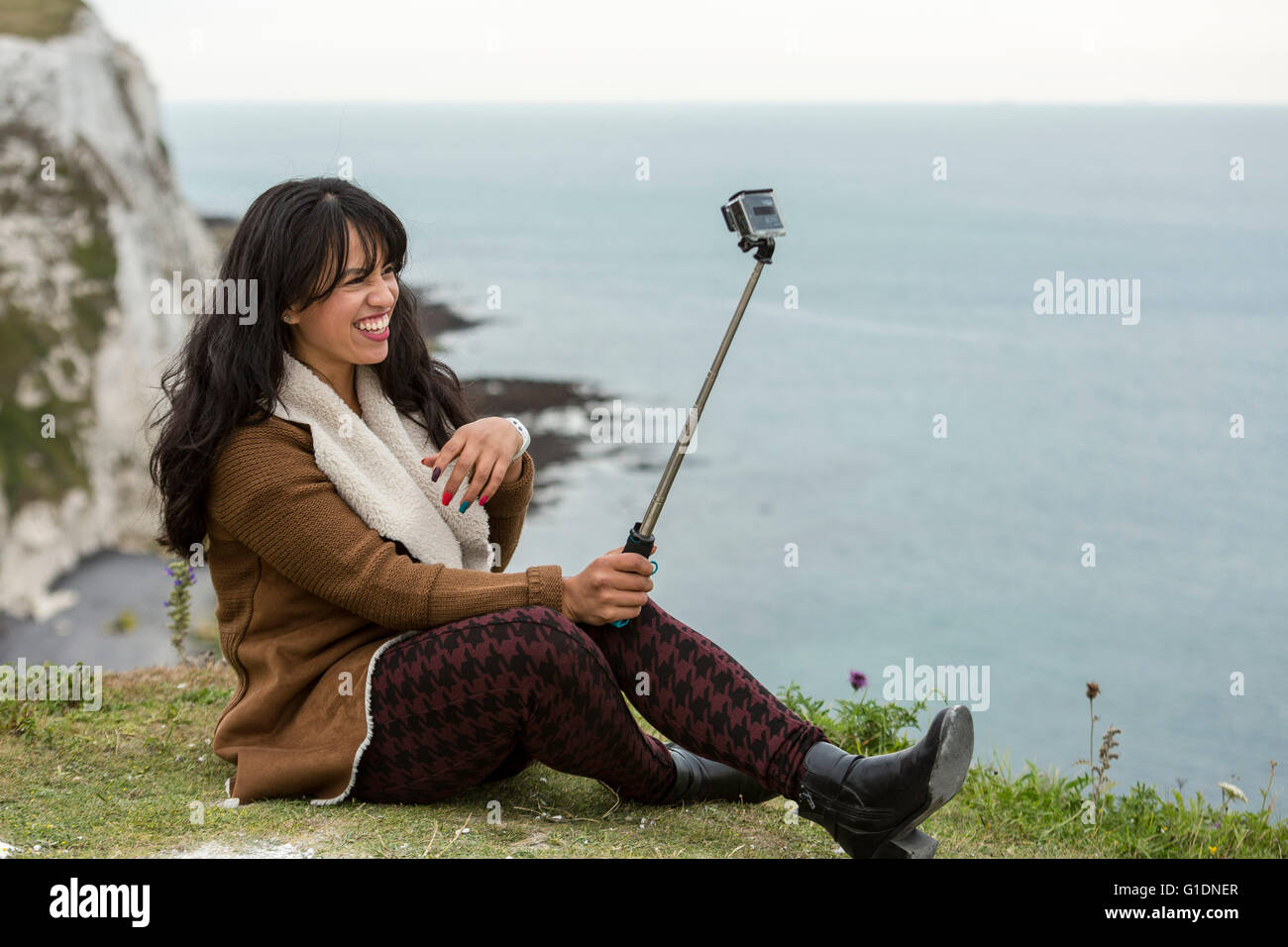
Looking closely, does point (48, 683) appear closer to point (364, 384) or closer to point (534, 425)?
point (364, 384)

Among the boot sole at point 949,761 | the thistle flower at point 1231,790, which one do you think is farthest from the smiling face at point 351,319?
the thistle flower at point 1231,790

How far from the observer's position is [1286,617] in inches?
448

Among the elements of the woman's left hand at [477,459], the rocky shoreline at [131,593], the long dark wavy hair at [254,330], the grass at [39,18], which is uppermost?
the grass at [39,18]

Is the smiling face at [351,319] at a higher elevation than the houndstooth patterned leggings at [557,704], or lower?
higher

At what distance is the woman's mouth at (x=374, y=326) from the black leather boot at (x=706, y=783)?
953mm

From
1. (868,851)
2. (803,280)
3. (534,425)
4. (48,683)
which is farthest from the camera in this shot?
(803,280)

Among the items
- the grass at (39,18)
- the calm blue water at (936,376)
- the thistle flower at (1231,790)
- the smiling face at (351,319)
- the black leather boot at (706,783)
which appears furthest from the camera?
the grass at (39,18)

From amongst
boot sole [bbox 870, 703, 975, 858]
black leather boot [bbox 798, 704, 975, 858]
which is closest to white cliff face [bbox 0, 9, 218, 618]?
black leather boot [bbox 798, 704, 975, 858]

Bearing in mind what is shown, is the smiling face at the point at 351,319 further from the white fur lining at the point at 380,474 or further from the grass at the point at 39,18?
the grass at the point at 39,18

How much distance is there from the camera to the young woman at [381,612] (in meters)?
2.18

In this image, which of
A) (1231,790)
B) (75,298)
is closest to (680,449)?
(1231,790)

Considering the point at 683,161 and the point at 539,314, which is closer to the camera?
the point at 539,314
